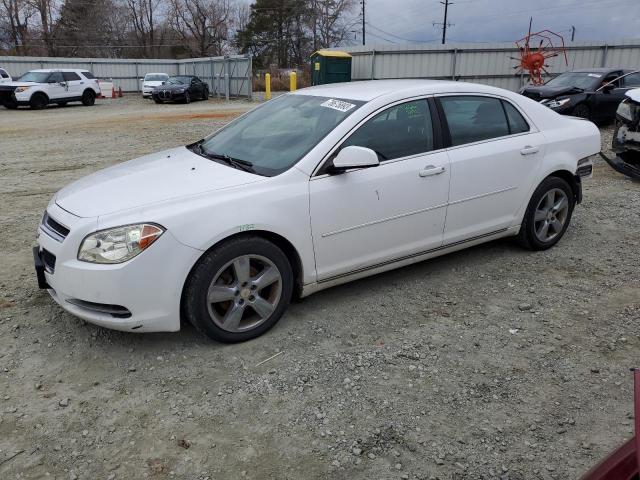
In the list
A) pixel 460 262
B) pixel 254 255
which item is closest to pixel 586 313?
pixel 460 262

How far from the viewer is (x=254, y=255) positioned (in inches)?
138

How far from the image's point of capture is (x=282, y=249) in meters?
3.74

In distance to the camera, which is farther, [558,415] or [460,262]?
[460,262]

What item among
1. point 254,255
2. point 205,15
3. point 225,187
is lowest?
point 254,255

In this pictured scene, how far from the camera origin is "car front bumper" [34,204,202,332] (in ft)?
10.5

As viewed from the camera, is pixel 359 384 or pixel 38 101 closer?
pixel 359 384

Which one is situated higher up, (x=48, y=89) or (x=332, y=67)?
(x=332, y=67)

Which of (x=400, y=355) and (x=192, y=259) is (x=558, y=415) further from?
(x=192, y=259)

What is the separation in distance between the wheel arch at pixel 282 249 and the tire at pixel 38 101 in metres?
22.7

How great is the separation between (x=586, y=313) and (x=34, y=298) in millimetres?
4092

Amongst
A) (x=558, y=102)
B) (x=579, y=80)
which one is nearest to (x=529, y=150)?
(x=558, y=102)

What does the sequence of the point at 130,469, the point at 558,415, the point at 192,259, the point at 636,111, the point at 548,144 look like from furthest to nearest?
1. the point at 636,111
2. the point at 548,144
3. the point at 192,259
4. the point at 558,415
5. the point at 130,469

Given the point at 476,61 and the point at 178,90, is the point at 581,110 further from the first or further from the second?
the point at 178,90

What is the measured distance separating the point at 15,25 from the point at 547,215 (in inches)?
2137
